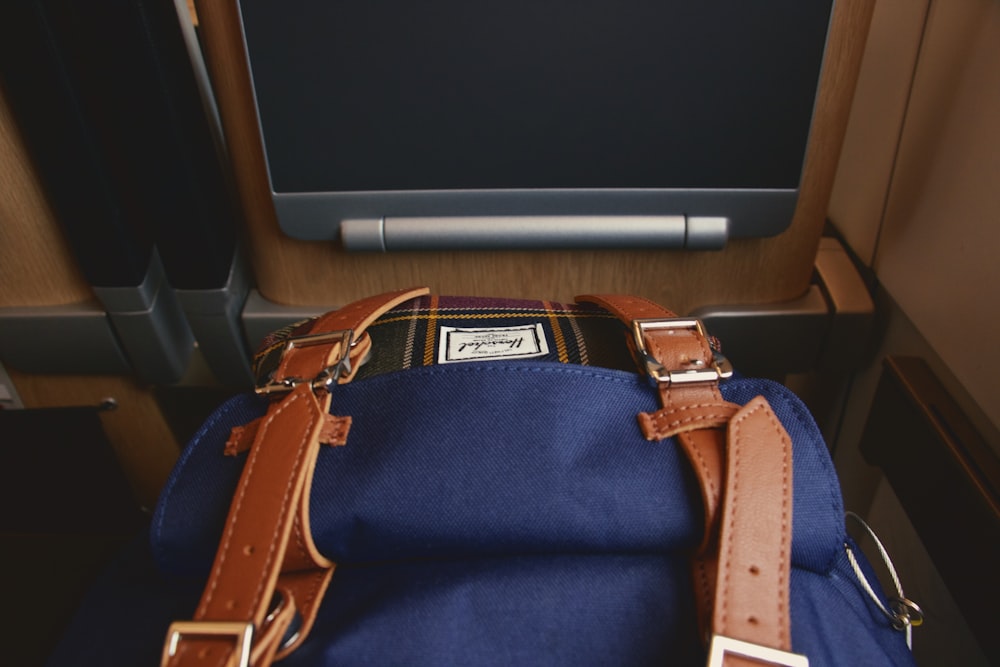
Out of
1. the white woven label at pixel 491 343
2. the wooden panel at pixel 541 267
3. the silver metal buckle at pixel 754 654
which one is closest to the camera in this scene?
the silver metal buckle at pixel 754 654

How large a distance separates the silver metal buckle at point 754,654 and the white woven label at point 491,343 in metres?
0.20

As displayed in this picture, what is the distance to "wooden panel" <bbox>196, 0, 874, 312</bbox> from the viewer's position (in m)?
0.56

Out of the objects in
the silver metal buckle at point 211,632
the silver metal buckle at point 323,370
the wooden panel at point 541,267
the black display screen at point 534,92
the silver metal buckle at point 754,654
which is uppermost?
the black display screen at point 534,92

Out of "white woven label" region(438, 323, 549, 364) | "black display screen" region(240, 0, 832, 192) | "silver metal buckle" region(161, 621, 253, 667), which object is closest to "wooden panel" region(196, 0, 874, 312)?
"black display screen" region(240, 0, 832, 192)

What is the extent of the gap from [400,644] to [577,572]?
101 mm

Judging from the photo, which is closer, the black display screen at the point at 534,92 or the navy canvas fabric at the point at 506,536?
the navy canvas fabric at the point at 506,536

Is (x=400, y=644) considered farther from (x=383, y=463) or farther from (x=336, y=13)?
(x=336, y=13)

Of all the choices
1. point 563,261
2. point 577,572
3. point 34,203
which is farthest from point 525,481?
point 34,203

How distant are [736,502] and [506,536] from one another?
12cm

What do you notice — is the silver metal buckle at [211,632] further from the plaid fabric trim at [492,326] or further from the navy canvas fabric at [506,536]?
the plaid fabric trim at [492,326]

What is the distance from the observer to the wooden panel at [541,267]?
22.1 inches

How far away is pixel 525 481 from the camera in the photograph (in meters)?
0.38

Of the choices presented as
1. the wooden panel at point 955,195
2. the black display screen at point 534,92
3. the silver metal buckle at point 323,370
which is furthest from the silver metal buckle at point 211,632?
the wooden panel at point 955,195

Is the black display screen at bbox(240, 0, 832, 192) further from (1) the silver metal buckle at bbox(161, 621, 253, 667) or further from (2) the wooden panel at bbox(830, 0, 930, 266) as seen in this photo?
(1) the silver metal buckle at bbox(161, 621, 253, 667)
